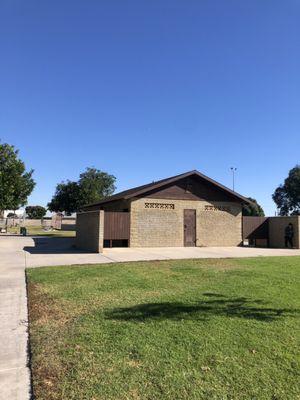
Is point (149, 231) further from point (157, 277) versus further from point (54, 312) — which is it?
point (54, 312)

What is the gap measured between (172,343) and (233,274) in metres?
6.21

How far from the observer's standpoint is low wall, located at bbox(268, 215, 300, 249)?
2339cm

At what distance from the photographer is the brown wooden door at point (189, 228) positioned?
23500mm

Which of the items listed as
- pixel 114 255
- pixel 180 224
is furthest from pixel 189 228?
pixel 114 255

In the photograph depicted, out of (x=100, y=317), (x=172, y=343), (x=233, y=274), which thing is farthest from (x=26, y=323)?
(x=233, y=274)

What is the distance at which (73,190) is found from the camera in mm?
60750

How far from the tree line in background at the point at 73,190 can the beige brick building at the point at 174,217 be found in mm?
7053

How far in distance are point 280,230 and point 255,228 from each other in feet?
5.57

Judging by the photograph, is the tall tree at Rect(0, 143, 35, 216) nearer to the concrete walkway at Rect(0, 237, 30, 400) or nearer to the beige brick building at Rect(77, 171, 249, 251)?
the beige brick building at Rect(77, 171, 249, 251)

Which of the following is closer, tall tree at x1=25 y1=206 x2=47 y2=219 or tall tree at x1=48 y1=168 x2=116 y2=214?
tall tree at x1=48 y1=168 x2=116 y2=214

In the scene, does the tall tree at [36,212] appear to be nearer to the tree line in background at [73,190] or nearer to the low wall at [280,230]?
the tree line in background at [73,190]

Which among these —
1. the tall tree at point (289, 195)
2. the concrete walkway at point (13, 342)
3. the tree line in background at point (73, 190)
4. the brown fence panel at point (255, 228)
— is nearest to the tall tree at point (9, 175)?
the tree line in background at point (73, 190)

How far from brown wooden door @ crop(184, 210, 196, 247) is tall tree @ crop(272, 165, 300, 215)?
2057 inches

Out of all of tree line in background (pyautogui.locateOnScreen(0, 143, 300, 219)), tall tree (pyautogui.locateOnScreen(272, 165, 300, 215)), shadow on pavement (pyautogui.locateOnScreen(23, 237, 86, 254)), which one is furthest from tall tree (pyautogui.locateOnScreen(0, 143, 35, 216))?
tall tree (pyautogui.locateOnScreen(272, 165, 300, 215))
